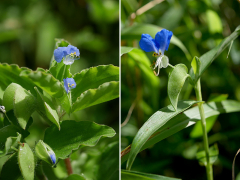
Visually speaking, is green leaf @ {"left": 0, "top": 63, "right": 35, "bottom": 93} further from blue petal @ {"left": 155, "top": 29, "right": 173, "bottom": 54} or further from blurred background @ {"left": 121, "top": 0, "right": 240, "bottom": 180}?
blurred background @ {"left": 121, "top": 0, "right": 240, "bottom": 180}

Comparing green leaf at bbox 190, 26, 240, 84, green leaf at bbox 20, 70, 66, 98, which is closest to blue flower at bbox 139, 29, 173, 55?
green leaf at bbox 190, 26, 240, 84

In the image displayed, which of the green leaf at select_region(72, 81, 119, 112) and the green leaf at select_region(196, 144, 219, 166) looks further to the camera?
the green leaf at select_region(196, 144, 219, 166)

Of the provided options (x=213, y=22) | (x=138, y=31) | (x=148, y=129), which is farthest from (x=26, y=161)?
(x=213, y=22)

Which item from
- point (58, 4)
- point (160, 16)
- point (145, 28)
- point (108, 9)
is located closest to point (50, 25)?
point (58, 4)

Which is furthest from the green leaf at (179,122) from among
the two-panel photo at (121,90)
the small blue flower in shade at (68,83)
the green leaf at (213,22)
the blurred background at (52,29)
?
the blurred background at (52,29)

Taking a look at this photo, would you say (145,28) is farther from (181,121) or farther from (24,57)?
(24,57)

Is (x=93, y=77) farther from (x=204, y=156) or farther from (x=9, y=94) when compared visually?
(x=204, y=156)
